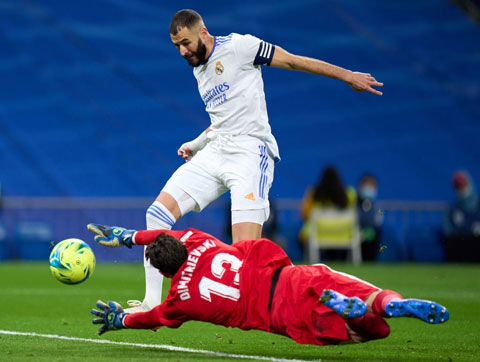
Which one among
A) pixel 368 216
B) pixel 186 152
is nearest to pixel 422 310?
pixel 186 152

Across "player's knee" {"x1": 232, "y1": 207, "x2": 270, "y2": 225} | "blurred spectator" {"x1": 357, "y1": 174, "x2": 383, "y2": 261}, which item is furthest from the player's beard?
"blurred spectator" {"x1": 357, "y1": 174, "x2": 383, "y2": 261}

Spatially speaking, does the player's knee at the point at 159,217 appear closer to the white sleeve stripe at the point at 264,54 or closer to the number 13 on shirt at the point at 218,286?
the white sleeve stripe at the point at 264,54

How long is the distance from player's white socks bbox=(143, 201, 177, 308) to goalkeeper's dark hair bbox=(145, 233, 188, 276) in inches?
58.4

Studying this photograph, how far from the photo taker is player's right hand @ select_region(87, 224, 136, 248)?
609cm

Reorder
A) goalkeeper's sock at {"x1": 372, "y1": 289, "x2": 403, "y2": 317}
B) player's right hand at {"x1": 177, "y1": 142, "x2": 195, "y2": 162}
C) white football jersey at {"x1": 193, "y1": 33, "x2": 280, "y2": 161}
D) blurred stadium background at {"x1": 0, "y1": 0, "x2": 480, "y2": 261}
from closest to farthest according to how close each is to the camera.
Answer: goalkeeper's sock at {"x1": 372, "y1": 289, "x2": 403, "y2": 317}, white football jersey at {"x1": 193, "y1": 33, "x2": 280, "y2": 161}, player's right hand at {"x1": 177, "y1": 142, "x2": 195, "y2": 162}, blurred stadium background at {"x1": 0, "y1": 0, "x2": 480, "y2": 261}

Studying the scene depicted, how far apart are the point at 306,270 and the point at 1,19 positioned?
20.6 metres

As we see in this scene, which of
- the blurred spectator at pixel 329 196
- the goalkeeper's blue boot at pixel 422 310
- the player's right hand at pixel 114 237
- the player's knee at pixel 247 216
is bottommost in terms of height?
the goalkeeper's blue boot at pixel 422 310

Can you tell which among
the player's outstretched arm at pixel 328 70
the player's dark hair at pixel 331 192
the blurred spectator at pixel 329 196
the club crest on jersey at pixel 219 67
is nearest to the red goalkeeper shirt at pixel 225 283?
the player's outstretched arm at pixel 328 70

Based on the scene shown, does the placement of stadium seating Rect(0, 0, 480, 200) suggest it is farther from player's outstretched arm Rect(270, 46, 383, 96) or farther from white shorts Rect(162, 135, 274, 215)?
player's outstretched arm Rect(270, 46, 383, 96)

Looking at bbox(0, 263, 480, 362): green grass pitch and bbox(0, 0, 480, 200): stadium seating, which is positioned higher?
bbox(0, 0, 480, 200): stadium seating

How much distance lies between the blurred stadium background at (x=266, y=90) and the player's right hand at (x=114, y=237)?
1540 centimetres

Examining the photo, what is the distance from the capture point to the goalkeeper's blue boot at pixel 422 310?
202 inches

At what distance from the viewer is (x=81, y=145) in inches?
912

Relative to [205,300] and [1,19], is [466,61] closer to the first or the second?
[1,19]
